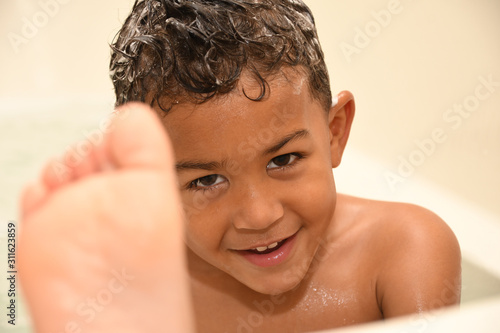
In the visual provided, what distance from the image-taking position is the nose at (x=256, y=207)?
2.56ft

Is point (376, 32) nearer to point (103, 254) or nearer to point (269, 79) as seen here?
point (269, 79)

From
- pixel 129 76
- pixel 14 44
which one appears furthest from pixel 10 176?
pixel 129 76

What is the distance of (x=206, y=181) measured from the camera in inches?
32.2

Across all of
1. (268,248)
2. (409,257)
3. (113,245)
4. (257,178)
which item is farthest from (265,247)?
(113,245)

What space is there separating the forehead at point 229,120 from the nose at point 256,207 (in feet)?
0.24

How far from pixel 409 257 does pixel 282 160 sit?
0.97 feet

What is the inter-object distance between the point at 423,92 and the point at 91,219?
1.40m

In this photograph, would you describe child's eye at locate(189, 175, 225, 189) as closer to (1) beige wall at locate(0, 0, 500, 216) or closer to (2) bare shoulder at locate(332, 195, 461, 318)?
(2) bare shoulder at locate(332, 195, 461, 318)

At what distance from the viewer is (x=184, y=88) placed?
0.77 m

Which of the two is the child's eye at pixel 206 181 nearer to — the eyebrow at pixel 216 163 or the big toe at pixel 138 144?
the eyebrow at pixel 216 163

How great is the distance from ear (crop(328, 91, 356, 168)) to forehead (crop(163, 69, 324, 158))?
0.63ft

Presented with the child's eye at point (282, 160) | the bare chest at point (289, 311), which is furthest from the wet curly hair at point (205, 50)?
the bare chest at point (289, 311)

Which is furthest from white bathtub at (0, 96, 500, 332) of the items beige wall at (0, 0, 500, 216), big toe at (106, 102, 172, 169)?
big toe at (106, 102, 172, 169)

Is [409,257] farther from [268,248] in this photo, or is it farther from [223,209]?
[223,209]
